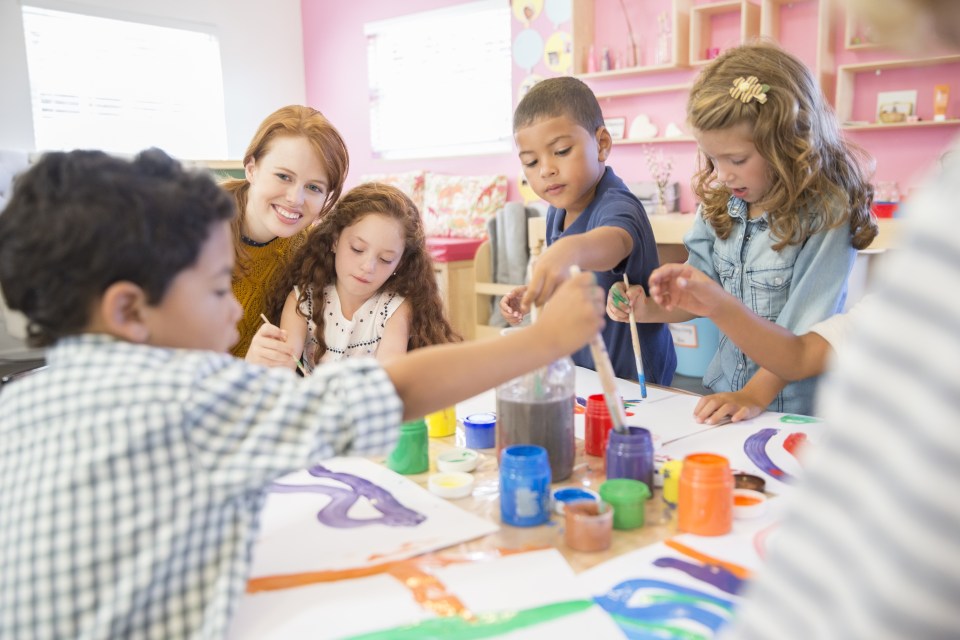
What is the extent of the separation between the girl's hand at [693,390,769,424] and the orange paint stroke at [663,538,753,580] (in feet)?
1.37

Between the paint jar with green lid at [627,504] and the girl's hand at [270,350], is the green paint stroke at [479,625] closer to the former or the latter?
the paint jar with green lid at [627,504]

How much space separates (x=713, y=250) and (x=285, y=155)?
942 mm

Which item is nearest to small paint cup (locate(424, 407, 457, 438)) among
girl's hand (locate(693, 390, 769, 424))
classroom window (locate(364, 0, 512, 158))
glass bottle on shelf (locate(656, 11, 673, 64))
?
girl's hand (locate(693, 390, 769, 424))

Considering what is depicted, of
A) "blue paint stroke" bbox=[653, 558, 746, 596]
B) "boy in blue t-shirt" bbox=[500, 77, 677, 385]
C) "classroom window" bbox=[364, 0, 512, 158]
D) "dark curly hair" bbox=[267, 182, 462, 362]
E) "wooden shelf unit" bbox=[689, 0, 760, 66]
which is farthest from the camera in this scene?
"classroom window" bbox=[364, 0, 512, 158]

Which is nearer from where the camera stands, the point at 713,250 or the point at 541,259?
the point at 541,259

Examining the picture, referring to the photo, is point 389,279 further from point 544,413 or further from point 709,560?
point 709,560

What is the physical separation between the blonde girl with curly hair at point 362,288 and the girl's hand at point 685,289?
1.91 ft

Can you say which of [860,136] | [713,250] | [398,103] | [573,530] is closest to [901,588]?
[573,530]

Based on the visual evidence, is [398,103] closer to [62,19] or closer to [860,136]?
[62,19]

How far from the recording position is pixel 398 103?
549cm

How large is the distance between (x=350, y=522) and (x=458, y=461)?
190 mm

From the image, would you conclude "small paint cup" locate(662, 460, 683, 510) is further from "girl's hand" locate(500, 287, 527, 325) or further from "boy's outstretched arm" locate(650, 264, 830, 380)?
"girl's hand" locate(500, 287, 527, 325)

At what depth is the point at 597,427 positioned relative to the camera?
3.43 ft

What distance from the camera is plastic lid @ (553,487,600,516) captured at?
0.85m
